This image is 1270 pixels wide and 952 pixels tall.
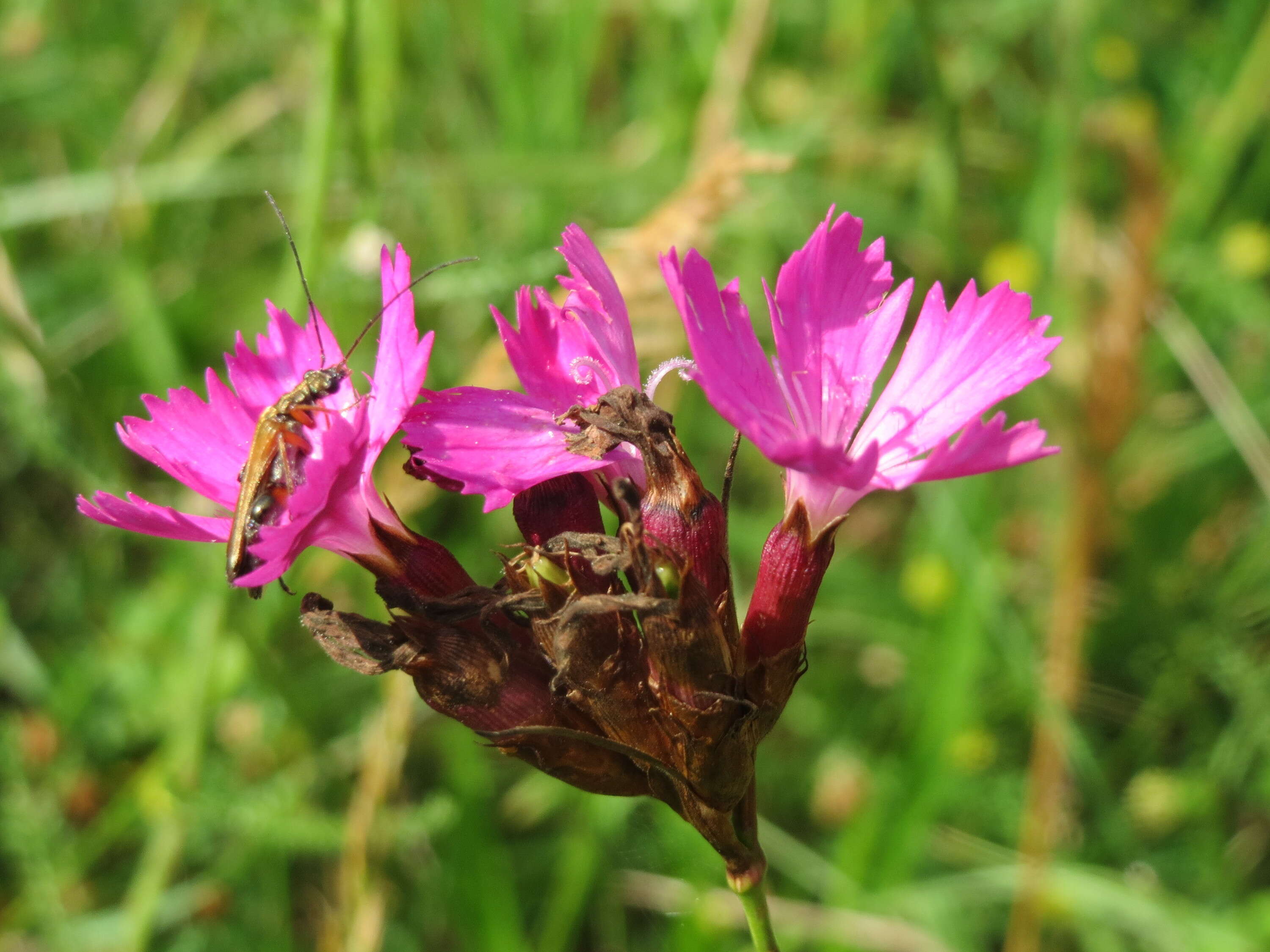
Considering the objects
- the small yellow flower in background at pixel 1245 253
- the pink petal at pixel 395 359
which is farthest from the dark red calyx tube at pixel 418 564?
the small yellow flower in background at pixel 1245 253

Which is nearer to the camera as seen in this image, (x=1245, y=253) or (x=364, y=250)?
(x=364, y=250)

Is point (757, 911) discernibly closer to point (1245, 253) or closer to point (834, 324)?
point (834, 324)

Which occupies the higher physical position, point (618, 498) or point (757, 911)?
point (618, 498)

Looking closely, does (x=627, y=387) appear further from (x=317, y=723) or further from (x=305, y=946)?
(x=305, y=946)

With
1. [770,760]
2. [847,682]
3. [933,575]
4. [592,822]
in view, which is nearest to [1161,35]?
[933,575]

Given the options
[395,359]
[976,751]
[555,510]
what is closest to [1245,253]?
[976,751]

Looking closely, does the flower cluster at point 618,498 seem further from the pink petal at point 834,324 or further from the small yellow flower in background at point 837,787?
the small yellow flower in background at point 837,787

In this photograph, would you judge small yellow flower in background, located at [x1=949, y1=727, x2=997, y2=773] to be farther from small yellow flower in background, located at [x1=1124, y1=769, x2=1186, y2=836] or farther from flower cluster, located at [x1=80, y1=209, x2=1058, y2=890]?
flower cluster, located at [x1=80, y1=209, x2=1058, y2=890]
